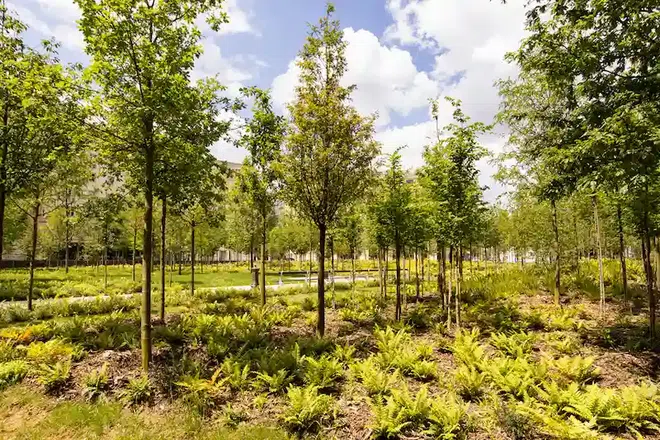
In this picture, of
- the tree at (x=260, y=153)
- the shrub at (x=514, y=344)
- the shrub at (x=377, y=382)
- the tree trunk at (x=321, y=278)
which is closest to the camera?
the shrub at (x=377, y=382)

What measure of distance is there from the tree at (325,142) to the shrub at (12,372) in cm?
704

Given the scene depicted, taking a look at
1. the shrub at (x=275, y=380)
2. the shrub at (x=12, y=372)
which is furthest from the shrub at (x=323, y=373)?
the shrub at (x=12, y=372)

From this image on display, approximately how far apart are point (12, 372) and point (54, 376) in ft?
3.64

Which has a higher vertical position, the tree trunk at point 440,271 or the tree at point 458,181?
the tree at point 458,181

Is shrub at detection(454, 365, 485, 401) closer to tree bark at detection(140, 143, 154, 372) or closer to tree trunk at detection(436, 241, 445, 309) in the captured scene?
tree trunk at detection(436, 241, 445, 309)

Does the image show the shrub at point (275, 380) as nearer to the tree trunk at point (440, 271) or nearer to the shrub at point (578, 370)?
the shrub at point (578, 370)

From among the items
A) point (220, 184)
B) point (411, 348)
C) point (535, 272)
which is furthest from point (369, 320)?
point (535, 272)

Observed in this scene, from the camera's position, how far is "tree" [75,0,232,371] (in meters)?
6.82

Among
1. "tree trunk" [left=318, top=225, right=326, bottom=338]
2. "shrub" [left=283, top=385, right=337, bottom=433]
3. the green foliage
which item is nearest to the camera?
the green foliage

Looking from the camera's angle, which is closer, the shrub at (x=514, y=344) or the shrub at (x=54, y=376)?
the shrub at (x=54, y=376)

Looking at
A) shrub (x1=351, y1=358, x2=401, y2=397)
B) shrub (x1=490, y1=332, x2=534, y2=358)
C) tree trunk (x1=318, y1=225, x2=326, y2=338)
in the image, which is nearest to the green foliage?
shrub (x1=351, y1=358, x2=401, y2=397)

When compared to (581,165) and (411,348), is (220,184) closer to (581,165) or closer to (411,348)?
(411,348)

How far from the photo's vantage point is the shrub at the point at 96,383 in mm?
7582

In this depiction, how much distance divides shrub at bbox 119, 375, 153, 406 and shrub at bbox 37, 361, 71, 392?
1428mm
